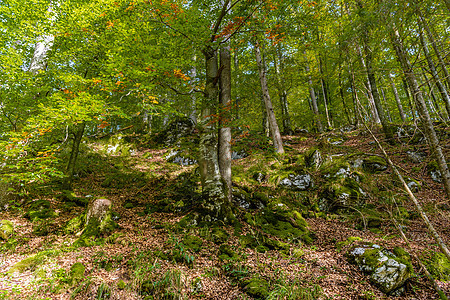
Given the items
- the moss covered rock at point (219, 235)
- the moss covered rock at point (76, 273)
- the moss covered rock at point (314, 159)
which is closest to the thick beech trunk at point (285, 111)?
the moss covered rock at point (314, 159)

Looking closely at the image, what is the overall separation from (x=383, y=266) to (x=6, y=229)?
29.2 ft

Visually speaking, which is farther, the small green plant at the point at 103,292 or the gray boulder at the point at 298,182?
the gray boulder at the point at 298,182

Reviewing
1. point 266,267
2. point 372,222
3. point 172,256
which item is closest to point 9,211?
point 172,256

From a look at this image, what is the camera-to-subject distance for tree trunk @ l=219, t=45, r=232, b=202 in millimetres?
6555

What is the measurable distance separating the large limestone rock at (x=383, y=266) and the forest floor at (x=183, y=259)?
0.15m

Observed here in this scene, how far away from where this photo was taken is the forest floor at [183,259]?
3574 mm

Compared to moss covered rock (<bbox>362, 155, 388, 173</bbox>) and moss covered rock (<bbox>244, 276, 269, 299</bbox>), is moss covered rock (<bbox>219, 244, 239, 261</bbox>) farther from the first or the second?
moss covered rock (<bbox>362, 155, 388, 173</bbox>)

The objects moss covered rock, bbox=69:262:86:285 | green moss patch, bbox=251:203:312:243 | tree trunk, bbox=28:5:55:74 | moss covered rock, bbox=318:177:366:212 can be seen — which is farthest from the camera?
tree trunk, bbox=28:5:55:74

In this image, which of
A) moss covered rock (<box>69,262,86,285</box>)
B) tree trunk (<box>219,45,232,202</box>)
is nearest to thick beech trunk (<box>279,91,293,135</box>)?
tree trunk (<box>219,45,232,202</box>)

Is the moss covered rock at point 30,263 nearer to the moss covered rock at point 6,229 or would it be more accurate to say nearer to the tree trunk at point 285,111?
the moss covered rock at point 6,229

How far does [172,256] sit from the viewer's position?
4500 mm

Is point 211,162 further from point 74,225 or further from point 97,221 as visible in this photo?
point 74,225

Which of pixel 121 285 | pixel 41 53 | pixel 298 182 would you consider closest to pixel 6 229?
pixel 121 285

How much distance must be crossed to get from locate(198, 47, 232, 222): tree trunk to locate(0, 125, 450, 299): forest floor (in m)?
0.60
